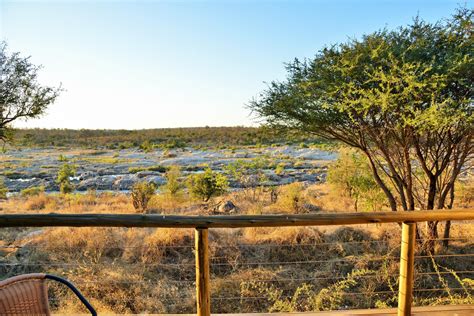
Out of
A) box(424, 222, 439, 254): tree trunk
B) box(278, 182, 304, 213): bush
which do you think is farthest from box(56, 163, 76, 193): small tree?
box(424, 222, 439, 254): tree trunk

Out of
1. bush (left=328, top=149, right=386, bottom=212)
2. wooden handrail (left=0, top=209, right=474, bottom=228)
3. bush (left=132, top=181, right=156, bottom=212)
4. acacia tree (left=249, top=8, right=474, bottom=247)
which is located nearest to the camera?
wooden handrail (left=0, top=209, right=474, bottom=228)

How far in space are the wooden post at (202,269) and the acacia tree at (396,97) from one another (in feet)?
13.1

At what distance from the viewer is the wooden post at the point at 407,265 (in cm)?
257

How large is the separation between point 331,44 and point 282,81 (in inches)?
44.9

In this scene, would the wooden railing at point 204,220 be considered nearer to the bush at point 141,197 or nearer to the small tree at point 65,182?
the bush at point 141,197

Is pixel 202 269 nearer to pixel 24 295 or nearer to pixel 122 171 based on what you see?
pixel 24 295

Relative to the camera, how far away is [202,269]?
245cm

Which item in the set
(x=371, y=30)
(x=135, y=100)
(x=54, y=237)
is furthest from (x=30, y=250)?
(x=135, y=100)

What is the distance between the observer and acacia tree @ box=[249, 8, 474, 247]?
5.27 metres

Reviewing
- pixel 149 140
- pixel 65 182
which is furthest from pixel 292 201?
pixel 149 140

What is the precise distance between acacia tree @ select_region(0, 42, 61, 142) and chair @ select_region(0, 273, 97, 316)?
9429 millimetres

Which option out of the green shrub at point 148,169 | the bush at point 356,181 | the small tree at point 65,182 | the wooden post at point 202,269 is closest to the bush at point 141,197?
the small tree at point 65,182

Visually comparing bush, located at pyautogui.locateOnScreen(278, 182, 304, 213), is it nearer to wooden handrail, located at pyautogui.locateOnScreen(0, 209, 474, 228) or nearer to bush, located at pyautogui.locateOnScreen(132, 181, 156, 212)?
bush, located at pyautogui.locateOnScreen(132, 181, 156, 212)

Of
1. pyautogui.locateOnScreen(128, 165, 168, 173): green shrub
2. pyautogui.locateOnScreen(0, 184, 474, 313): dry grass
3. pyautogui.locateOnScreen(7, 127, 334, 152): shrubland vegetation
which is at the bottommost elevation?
pyautogui.locateOnScreen(0, 184, 474, 313): dry grass
